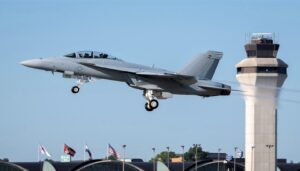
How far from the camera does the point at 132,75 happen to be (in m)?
100

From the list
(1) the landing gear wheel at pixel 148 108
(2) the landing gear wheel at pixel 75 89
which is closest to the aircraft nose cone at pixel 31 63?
(2) the landing gear wheel at pixel 75 89

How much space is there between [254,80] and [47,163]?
50782mm

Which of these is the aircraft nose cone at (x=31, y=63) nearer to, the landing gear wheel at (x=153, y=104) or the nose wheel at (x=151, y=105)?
the nose wheel at (x=151, y=105)

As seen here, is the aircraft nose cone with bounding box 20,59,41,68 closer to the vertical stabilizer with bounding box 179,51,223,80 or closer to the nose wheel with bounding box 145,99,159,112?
the nose wheel with bounding box 145,99,159,112

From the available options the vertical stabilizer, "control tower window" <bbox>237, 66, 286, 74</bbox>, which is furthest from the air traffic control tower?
Answer: the vertical stabilizer

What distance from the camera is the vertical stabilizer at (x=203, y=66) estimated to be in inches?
4018

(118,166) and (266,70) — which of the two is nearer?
(118,166)

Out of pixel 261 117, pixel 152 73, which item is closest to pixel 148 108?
pixel 152 73

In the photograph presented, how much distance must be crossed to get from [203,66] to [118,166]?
195 ft

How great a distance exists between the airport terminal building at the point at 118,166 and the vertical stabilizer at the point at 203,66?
4858 centimetres

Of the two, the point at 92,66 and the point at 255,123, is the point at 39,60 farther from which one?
the point at 255,123

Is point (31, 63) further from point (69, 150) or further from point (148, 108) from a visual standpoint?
point (69, 150)

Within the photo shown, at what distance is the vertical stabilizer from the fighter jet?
2.88 feet

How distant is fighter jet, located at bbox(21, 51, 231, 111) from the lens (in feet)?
324
